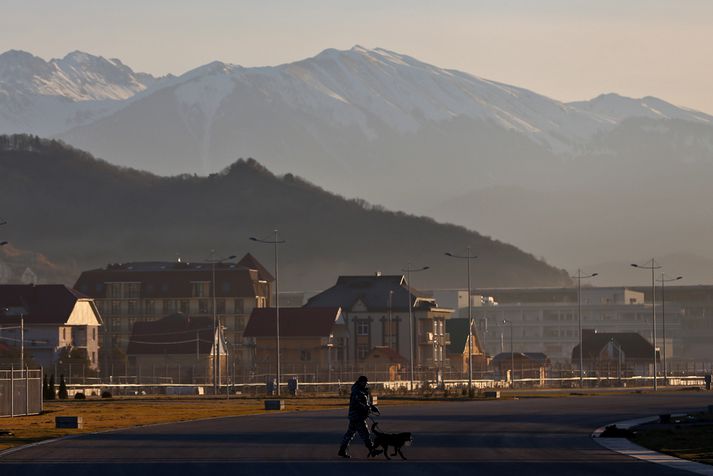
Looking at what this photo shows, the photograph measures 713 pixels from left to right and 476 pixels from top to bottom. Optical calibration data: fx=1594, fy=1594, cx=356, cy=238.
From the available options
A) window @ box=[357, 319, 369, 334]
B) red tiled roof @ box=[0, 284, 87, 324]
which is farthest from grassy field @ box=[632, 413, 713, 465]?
window @ box=[357, 319, 369, 334]

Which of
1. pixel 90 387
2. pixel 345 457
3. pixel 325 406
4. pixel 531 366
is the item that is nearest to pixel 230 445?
pixel 345 457

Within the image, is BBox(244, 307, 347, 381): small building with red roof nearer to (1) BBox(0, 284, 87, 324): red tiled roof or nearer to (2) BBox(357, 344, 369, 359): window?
(2) BBox(357, 344, 369, 359): window

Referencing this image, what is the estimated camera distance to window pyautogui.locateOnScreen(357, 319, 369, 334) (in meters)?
187

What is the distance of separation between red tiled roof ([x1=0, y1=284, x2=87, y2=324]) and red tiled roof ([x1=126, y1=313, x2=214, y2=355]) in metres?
8.52

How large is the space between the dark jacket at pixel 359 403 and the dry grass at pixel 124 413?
11.5m

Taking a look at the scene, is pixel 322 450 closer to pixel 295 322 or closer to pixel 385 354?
pixel 385 354

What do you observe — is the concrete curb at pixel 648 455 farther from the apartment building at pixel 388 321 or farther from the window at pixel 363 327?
the window at pixel 363 327

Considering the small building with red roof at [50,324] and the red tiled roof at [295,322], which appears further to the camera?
the red tiled roof at [295,322]

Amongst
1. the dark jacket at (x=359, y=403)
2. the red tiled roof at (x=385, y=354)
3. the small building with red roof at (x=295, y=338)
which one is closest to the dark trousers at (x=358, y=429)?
the dark jacket at (x=359, y=403)

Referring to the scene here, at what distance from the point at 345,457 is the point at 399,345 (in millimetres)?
142123

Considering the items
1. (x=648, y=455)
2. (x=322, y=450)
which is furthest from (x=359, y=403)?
(x=648, y=455)

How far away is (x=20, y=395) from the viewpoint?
71500 millimetres

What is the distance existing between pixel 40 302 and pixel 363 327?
37.8 meters

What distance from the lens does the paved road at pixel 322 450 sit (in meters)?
39.5
